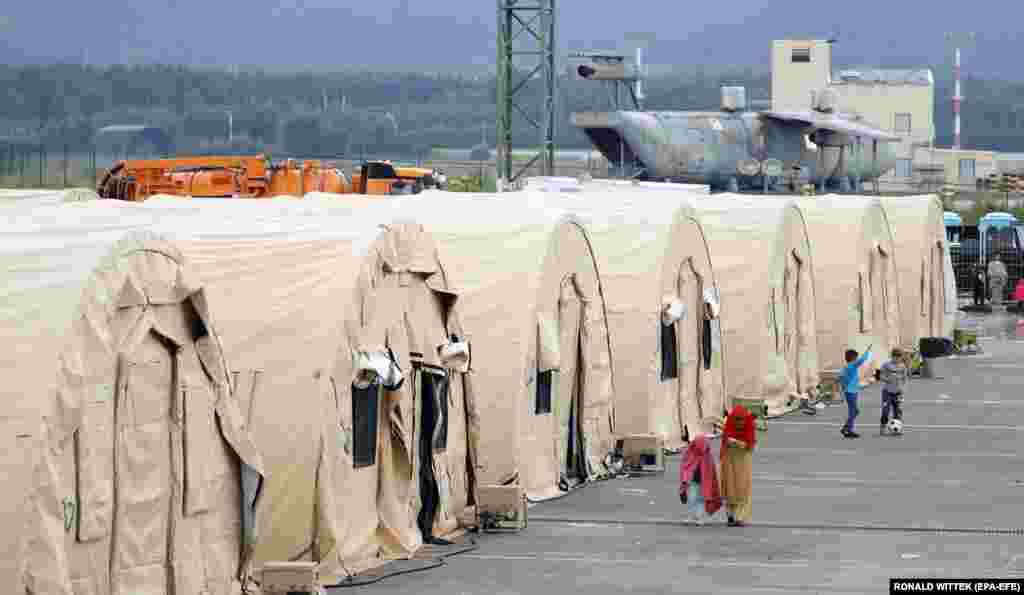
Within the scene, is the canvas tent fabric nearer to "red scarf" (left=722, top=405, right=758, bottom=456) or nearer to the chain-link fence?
"red scarf" (left=722, top=405, right=758, bottom=456)

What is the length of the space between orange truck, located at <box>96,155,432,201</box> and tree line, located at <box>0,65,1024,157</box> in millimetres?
39473

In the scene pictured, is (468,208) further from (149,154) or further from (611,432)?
(149,154)

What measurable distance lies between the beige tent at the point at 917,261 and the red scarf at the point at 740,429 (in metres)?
17.2

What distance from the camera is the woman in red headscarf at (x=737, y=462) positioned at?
2003 centimetres

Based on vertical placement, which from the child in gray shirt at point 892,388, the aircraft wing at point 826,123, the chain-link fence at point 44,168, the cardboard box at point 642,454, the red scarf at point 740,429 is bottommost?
the cardboard box at point 642,454

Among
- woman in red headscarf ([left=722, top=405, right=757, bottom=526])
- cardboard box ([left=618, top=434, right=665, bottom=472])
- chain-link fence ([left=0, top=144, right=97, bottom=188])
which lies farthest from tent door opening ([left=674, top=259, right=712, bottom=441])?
chain-link fence ([left=0, top=144, right=97, bottom=188])

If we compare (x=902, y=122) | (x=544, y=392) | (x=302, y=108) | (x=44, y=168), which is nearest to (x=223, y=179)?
(x=544, y=392)

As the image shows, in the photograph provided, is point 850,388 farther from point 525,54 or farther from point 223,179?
point 525,54

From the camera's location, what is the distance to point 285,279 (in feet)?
57.6

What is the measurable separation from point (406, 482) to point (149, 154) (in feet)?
244

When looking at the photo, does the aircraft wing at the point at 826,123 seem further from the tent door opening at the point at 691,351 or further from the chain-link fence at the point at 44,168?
the tent door opening at the point at 691,351

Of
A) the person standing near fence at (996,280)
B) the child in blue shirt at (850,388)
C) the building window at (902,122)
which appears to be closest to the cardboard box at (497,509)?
the child in blue shirt at (850,388)

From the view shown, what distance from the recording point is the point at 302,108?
4828 inches

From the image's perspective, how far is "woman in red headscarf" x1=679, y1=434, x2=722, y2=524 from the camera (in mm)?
20188
